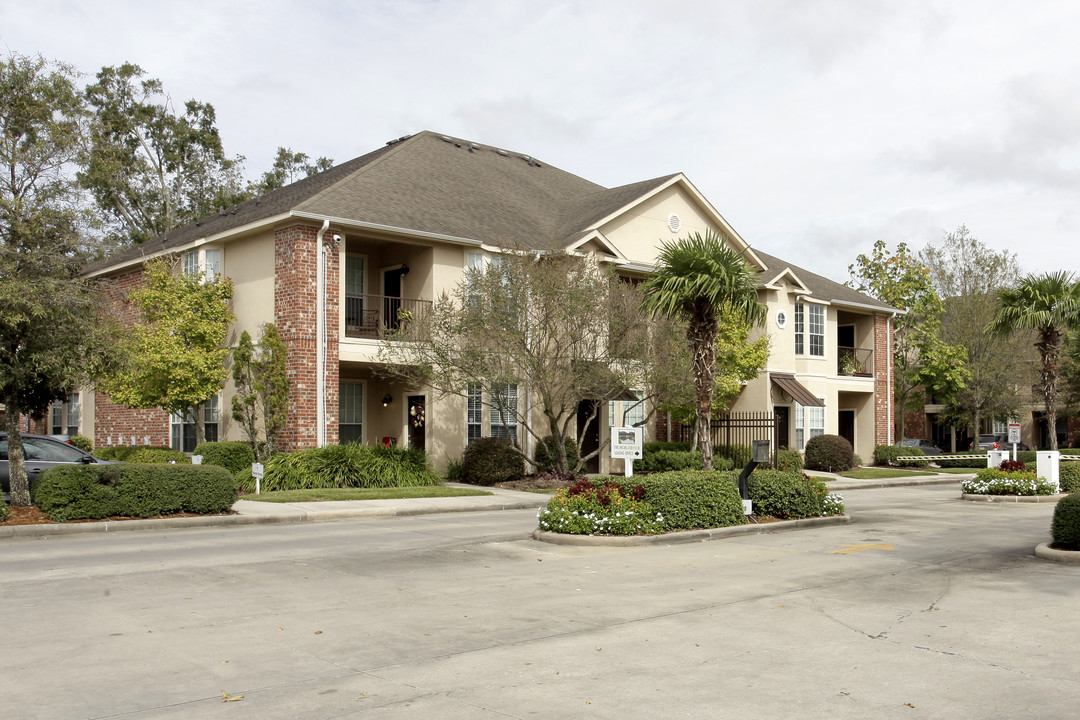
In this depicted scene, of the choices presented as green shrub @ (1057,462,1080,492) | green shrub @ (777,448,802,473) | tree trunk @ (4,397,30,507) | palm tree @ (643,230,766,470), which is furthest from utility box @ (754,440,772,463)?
green shrub @ (777,448,802,473)

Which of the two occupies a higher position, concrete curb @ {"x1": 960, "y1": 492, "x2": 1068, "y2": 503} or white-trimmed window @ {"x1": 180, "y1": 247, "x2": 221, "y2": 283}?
white-trimmed window @ {"x1": 180, "y1": 247, "x2": 221, "y2": 283}

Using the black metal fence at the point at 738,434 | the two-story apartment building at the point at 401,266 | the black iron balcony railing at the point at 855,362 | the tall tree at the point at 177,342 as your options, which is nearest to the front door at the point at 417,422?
the two-story apartment building at the point at 401,266

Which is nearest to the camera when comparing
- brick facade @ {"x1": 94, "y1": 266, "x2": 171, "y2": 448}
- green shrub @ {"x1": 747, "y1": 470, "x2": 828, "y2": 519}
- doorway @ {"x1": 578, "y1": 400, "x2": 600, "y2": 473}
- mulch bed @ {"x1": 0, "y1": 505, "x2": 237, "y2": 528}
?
mulch bed @ {"x1": 0, "y1": 505, "x2": 237, "y2": 528}

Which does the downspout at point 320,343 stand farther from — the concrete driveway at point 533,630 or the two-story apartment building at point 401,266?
the concrete driveway at point 533,630

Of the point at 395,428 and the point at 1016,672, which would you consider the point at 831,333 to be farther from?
the point at 1016,672

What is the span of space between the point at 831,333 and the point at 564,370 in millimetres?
16379

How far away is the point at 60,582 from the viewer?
417 inches

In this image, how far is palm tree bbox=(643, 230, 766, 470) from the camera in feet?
55.5

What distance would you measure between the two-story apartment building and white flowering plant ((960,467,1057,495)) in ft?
27.8

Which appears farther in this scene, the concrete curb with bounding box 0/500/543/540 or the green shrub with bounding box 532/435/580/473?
the green shrub with bounding box 532/435/580/473

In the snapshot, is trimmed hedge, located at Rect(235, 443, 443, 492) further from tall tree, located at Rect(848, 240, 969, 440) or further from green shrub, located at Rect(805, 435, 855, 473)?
tall tree, located at Rect(848, 240, 969, 440)

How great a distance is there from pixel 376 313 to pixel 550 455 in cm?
620

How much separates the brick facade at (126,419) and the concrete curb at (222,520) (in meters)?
11.4

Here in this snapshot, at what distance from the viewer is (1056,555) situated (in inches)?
492
